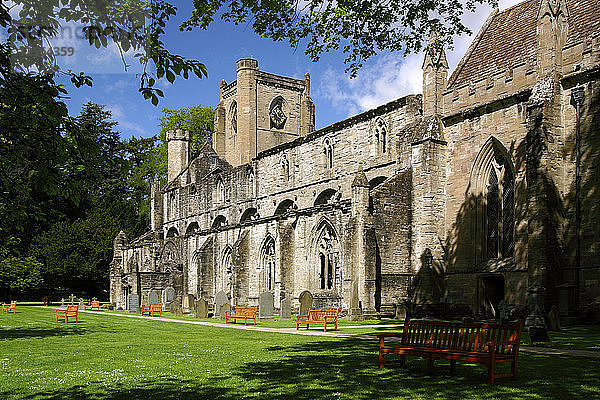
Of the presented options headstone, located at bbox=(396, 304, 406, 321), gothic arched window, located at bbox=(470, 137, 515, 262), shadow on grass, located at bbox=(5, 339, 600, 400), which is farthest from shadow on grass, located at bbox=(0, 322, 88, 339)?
gothic arched window, located at bbox=(470, 137, 515, 262)

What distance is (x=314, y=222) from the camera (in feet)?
102

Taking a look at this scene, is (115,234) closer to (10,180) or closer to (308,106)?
(308,106)

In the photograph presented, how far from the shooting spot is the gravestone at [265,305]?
27.2 metres

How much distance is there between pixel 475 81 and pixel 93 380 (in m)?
21.5

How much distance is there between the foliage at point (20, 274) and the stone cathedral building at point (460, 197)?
13041mm

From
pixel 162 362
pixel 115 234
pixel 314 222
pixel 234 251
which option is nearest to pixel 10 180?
pixel 162 362

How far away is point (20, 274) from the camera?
48.8 metres

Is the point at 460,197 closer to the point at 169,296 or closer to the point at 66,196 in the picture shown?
the point at 66,196

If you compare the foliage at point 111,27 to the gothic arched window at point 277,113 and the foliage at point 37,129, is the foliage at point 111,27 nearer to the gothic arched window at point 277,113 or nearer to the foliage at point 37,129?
the foliage at point 37,129

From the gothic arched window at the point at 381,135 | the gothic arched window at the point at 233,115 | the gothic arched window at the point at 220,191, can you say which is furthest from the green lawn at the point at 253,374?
the gothic arched window at the point at 233,115

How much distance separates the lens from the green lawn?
8359 mm

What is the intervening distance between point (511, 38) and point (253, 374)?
2267 cm

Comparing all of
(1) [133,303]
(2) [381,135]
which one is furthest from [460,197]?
(1) [133,303]

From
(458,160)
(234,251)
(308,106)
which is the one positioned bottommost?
(234,251)
